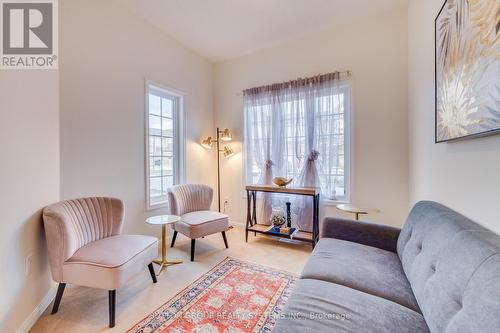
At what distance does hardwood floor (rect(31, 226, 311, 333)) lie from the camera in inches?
60.5

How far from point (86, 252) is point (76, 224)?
26 centimetres

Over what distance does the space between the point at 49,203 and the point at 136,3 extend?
91.0 inches

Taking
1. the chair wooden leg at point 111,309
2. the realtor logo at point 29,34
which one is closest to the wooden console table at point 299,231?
the chair wooden leg at point 111,309

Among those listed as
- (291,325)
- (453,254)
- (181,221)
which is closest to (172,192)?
(181,221)

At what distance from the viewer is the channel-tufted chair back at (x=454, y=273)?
0.66 metres

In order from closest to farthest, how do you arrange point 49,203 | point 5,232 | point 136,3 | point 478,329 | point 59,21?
point 478,329 < point 5,232 < point 49,203 < point 59,21 < point 136,3

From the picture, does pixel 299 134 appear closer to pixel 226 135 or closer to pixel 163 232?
pixel 226 135

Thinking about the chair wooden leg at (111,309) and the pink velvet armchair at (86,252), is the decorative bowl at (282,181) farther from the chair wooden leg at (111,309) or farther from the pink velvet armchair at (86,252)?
the chair wooden leg at (111,309)

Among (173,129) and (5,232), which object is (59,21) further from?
(5,232)

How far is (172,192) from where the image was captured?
2.71 metres

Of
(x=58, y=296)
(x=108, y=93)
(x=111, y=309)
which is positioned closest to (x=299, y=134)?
(x=108, y=93)

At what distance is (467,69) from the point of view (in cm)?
118

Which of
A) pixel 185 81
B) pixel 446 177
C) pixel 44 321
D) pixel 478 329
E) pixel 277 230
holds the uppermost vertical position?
pixel 185 81

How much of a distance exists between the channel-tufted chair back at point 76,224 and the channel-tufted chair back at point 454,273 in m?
2.19
